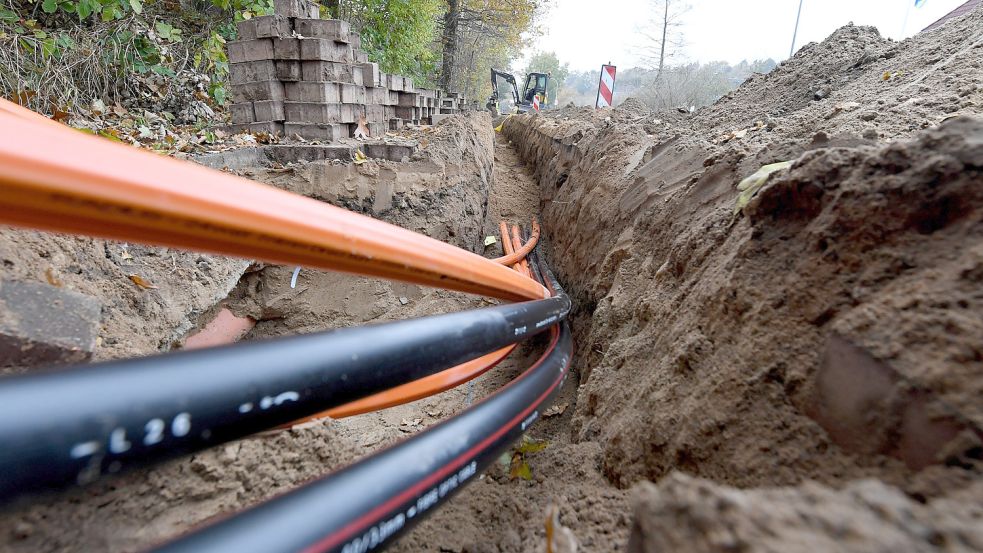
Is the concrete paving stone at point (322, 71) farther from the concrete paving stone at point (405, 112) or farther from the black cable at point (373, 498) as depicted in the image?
the black cable at point (373, 498)

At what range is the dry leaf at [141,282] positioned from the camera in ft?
6.77

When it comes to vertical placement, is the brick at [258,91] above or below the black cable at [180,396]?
above

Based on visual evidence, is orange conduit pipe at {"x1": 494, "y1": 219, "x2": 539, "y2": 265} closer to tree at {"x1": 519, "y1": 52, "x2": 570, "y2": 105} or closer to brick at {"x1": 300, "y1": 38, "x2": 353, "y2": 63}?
brick at {"x1": 300, "y1": 38, "x2": 353, "y2": 63}

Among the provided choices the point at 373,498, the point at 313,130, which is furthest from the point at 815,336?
the point at 313,130

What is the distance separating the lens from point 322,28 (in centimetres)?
376

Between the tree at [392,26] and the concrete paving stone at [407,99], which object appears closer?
the concrete paving stone at [407,99]

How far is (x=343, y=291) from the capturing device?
121 inches

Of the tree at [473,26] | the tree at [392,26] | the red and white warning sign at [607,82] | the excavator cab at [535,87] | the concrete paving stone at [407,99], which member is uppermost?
the tree at [473,26]

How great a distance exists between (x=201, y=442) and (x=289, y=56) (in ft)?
12.4

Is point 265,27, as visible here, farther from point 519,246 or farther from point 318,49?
point 519,246

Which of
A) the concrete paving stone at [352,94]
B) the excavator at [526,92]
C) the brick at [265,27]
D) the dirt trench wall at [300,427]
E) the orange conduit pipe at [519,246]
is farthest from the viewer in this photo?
the excavator at [526,92]

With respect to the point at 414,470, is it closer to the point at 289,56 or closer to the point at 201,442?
the point at 201,442

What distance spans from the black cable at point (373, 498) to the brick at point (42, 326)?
1.06 meters

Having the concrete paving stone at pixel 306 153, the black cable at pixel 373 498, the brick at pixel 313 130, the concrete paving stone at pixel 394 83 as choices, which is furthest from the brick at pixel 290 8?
the black cable at pixel 373 498
